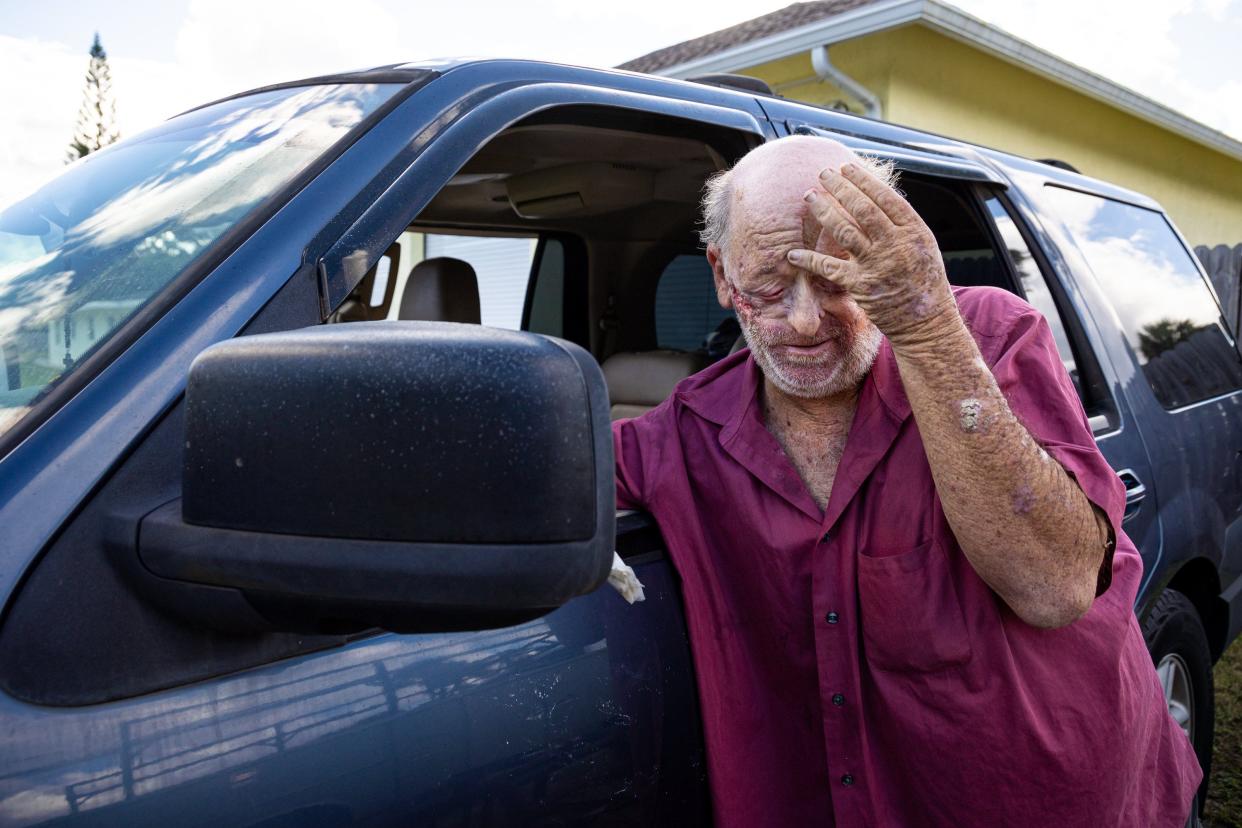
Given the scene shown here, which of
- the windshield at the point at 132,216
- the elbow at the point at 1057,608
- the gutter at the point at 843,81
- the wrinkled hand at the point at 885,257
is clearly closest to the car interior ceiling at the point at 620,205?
the windshield at the point at 132,216

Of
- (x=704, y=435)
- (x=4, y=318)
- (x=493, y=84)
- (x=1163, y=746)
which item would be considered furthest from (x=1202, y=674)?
(x=4, y=318)

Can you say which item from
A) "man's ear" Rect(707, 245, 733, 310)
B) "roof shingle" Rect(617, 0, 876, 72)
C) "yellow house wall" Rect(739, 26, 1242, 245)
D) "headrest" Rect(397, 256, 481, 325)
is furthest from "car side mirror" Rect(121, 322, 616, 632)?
"roof shingle" Rect(617, 0, 876, 72)

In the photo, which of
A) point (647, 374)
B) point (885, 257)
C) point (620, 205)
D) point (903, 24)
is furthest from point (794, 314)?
point (903, 24)

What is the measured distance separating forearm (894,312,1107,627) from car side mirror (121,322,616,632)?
0.64m

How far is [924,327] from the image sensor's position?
1300 mm

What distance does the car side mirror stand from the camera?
2.65 feet

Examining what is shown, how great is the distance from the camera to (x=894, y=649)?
1.50 m

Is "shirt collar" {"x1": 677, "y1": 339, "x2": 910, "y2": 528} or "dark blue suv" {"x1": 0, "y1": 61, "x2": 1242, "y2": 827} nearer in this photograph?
"dark blue suv" {"x1": 0, "y1": 61, "x2": 1242, "y2": 827}

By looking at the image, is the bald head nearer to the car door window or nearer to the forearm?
the forearm

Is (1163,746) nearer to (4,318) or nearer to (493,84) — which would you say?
(493,84)

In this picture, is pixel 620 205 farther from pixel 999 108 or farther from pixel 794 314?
pixel 999 108

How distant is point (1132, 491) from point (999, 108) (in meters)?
9.37

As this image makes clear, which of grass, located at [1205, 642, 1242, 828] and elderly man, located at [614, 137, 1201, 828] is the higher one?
elderly man, located at [614, 137, 1201, 828]

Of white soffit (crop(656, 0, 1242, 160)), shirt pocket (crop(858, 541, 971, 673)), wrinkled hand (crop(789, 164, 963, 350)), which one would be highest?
white soffit (crop(656, 0, 1242, 160))
